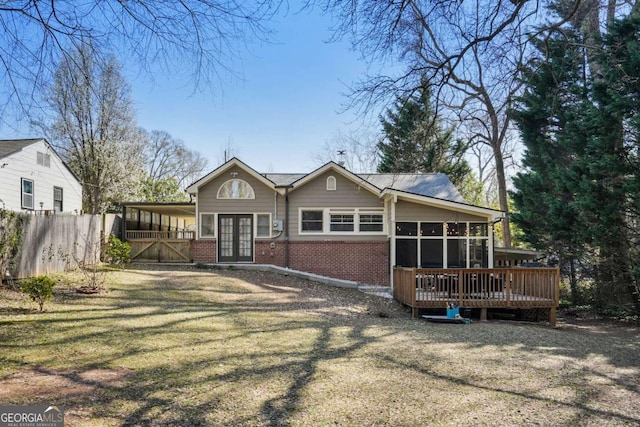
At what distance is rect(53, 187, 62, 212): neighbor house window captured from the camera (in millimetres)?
18500

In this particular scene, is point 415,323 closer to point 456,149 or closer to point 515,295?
point 515,295

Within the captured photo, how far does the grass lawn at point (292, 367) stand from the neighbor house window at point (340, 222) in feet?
21.7

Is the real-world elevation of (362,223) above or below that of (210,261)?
above

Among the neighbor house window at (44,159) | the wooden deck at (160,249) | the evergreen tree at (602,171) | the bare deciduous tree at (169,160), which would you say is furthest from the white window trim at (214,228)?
the bare deciduous tree at (169,160)

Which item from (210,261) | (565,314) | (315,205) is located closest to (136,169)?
(210,261)

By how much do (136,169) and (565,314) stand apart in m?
22.8

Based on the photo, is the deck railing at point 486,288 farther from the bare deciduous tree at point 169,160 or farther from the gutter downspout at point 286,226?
the bare deciduous tree at point 169,160

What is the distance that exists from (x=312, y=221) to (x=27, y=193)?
11.6 metres

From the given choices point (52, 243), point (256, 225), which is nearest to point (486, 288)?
point (256, 225)

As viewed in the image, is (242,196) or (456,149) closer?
(242,196)


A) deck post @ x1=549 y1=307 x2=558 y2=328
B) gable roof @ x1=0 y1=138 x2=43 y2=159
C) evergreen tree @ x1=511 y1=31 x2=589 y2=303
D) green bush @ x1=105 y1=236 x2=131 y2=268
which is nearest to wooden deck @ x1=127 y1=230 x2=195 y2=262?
green bush @ x1=105 y1=236 x2=131 y2=268

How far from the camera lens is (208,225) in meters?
16.8

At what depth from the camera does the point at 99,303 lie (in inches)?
345

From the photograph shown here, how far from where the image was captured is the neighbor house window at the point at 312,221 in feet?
54.1
